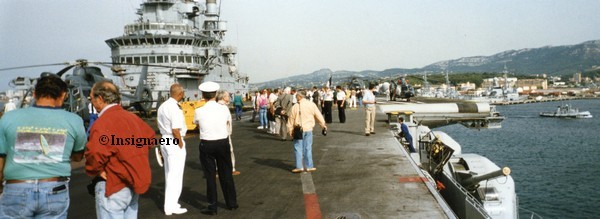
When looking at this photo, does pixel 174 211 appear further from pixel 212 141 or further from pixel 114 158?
pixel 114 158

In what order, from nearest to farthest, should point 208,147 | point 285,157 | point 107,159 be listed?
point 107,159
point 208,147
point 285,157

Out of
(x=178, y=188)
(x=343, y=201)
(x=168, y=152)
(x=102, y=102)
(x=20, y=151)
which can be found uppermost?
(x=102, y=102)

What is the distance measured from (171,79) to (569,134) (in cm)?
5866

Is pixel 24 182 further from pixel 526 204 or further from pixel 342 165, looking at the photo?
pixel 526 204

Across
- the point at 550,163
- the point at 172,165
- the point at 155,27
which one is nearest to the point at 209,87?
the point at 172,165

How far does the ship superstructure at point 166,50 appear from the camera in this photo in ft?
127

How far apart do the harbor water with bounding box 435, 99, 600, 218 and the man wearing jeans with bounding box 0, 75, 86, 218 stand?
83.2ft

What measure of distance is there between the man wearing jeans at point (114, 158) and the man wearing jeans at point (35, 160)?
26cm

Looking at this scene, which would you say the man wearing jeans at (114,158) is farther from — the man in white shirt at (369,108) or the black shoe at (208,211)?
the man in white shirt at (369,108)

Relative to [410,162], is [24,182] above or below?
above

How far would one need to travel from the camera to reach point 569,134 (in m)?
63.4

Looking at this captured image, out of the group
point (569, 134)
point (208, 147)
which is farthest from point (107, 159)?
point (569, 134)

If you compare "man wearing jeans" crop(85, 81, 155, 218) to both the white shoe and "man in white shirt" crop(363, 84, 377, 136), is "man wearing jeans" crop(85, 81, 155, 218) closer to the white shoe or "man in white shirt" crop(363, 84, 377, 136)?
the white shoe

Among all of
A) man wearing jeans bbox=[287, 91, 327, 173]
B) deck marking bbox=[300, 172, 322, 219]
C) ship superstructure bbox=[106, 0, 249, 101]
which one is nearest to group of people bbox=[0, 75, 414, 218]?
deck marking bbox=[300, 172, 322, 219]
